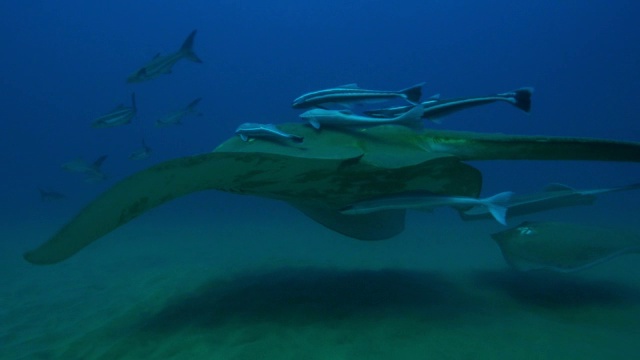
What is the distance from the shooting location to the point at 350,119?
280 centimetres

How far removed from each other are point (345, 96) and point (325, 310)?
195 cm

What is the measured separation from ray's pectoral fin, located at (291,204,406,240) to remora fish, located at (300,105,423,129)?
1.32 m

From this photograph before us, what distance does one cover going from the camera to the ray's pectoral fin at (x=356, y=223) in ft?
13.0

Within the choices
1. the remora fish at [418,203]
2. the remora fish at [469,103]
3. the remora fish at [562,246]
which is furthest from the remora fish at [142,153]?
the remora fish at [562,246]

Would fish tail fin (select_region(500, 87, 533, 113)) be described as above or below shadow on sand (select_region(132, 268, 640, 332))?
above

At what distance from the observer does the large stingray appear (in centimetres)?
235

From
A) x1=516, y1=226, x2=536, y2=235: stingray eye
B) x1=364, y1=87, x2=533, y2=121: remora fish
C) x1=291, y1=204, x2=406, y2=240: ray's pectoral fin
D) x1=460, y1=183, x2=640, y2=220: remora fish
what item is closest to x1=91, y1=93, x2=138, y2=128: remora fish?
x1=291, y1=204, x2=406, y2=240: ray's pectoral fin

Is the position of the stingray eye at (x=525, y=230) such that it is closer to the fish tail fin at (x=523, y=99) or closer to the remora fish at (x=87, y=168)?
the fish tail fin at (x=523, y=99)

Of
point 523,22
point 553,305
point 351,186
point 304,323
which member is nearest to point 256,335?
point 304,323

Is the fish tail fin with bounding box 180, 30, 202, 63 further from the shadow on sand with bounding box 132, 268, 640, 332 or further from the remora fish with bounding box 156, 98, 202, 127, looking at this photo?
the shadow on sand with bounding box 132, 268, 640, 332

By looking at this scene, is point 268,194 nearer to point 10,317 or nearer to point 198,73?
point 10,317

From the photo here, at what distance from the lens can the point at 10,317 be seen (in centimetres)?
407

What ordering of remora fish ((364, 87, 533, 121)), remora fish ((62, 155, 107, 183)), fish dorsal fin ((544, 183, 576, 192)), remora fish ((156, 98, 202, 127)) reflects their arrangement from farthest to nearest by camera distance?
remora fish ((62, 155, 107, 183))
remora fish ((156, 98, 202, 127))
fish dorsal fin ((544, 183, 576, 192))
remora fish ((364, 87, 533, 121))

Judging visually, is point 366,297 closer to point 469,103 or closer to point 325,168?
point 325,168
